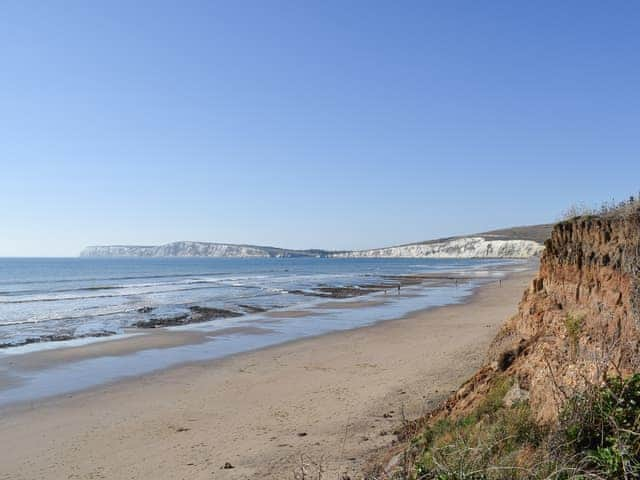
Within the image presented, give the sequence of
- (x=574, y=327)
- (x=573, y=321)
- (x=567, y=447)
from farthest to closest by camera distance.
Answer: (x=573, y=321) → (x=574, y=327) → (x=567, y=447)

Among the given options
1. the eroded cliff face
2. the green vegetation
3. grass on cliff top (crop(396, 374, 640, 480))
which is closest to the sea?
the eroded cliff face

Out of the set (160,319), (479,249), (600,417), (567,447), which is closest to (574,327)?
(600,417)

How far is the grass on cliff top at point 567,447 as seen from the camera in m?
4.02

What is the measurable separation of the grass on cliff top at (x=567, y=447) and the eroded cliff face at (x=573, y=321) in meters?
0.21

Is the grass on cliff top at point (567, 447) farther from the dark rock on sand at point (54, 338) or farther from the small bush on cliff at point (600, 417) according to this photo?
the dark rock on sand at point (54, 338)

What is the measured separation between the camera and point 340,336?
21.3 meters

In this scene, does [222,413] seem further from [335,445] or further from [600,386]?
[600,386]

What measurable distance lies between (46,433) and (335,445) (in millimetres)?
5904

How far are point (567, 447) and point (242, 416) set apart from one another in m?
7.48

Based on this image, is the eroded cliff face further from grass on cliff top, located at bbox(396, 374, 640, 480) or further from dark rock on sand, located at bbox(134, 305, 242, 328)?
dark rock on sand, located at bbox(134, 305, 242, 328)

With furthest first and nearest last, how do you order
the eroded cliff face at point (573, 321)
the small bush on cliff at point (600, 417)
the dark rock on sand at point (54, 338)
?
the dark rock on sand at point (54, 338) → the eroded cliff face at point (573, 321) → the small bush on cliff at point (600, 417)

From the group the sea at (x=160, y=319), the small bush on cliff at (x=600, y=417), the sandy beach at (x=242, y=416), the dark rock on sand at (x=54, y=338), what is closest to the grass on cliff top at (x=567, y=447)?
the small bush on cliff at (x=600, y=417)

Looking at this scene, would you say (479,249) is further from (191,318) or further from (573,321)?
(573,321)

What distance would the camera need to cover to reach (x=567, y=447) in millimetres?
4570
